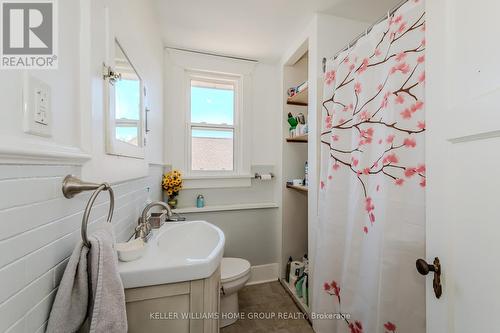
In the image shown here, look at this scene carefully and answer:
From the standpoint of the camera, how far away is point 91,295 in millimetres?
572

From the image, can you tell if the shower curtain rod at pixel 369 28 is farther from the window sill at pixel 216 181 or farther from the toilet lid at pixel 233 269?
the toilet lid at pixel 233 269

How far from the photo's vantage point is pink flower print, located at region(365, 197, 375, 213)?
1000 millimetres

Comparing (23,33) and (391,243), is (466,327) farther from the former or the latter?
(23,33)

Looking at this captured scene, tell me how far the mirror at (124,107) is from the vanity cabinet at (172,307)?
566mm

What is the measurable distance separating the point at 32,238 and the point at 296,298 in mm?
1970

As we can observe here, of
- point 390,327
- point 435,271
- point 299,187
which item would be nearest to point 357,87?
point 435,271

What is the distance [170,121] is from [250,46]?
1090mm

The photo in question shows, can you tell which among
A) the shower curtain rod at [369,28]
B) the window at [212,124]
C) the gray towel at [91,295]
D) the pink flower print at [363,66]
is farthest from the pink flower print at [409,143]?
the window at [212,124]

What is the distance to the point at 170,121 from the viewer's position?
6.88ft

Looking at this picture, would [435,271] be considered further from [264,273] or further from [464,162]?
[264,273]

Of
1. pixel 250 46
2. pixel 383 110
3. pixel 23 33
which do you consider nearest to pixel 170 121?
pixel 250 46

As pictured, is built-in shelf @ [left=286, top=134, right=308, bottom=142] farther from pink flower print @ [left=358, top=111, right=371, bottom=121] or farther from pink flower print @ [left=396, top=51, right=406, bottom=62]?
pink flower print @ [left=396, top=51, right=406, bottom=62]

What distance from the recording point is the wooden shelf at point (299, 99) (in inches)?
76.8

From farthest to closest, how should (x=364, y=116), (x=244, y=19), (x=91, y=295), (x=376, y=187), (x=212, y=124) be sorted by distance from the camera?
(x=212, y=124)
(x=244, y=19)
(x=364, y=116)
(x=376, y=187)
(x=91, y=295)
